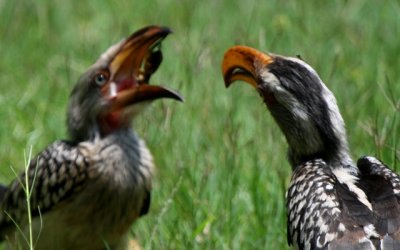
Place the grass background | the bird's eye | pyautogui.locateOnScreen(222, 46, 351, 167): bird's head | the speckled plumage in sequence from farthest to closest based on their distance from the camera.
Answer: the grass background, the bird's eye, the speckled plumage, pyautogui.locateOnScreen(222, 46, 351, 167): bird's head

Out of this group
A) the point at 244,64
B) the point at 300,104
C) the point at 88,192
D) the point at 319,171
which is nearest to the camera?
the point at 319,171

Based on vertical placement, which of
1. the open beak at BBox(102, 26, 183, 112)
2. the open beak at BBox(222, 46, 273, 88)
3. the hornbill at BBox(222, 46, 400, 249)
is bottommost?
the hornbill at BBox(222, 46, 400, 249)

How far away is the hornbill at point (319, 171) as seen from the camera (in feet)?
18.1

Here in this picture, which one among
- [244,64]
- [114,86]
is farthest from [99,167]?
[244,64]

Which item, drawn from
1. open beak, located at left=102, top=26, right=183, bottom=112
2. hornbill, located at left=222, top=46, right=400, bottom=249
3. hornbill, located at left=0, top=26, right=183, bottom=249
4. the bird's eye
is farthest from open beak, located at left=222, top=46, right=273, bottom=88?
the bird's eye

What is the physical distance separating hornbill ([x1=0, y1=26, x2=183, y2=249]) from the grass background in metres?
0.21

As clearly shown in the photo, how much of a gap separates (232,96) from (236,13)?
2025 mm

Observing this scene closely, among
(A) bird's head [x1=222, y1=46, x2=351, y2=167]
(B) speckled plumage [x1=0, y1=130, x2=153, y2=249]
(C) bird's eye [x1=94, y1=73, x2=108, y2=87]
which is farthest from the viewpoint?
(C) bird's eye [x1=94, y1=73, x2=108, y2=87]

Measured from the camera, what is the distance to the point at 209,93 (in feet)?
28.2

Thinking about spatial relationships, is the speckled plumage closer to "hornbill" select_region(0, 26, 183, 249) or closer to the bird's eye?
"hornbill" select_region(0, 26, 183, 249)

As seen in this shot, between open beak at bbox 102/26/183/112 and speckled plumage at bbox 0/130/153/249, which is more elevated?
open beak at bbox 102/26/183/112

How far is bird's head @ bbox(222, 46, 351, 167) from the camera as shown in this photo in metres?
6.05

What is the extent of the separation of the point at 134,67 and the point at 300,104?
120 centimetres

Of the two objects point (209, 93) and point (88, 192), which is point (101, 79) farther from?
point (209, 93)
